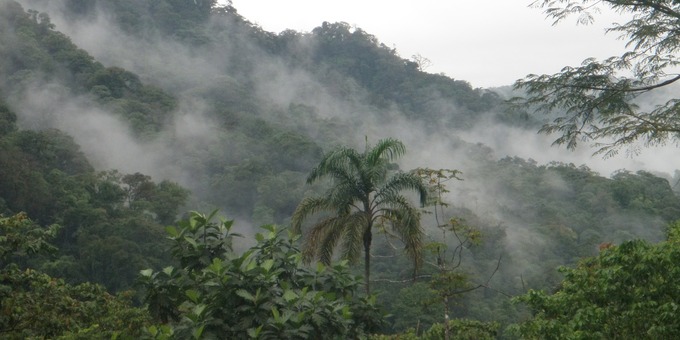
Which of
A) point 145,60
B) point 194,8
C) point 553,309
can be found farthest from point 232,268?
point 194,8

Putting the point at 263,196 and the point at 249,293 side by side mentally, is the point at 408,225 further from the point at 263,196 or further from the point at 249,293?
the point at 263,196

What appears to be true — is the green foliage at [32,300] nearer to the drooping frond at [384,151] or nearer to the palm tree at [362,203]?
the palm tree at [362,203]

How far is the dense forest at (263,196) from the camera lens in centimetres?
620

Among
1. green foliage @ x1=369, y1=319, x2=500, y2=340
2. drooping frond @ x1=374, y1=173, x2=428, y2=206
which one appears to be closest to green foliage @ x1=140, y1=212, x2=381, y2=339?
green foliage @ x1=369, y1=319, x2=500, y2=340

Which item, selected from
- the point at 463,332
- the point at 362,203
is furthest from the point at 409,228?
the point at 463,332

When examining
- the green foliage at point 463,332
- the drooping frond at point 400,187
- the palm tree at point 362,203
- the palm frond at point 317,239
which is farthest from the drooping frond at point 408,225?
the green foliage at point 463,332

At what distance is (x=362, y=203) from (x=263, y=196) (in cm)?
3335

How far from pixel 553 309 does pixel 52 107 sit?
4758 centimetres

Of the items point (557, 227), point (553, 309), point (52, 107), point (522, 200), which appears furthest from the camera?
point (522, 200)

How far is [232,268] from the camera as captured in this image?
5590 millimetres

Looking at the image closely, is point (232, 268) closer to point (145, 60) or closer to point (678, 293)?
point (678, 293)

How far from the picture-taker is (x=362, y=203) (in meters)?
12.3

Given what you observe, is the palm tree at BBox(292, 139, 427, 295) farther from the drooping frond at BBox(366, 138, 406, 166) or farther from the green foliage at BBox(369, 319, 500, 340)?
the green foliage at BBox(369, 319, 500, 340)

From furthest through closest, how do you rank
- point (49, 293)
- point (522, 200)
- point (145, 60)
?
point (145, 60) < point (522, 200) < point (49, 293)
